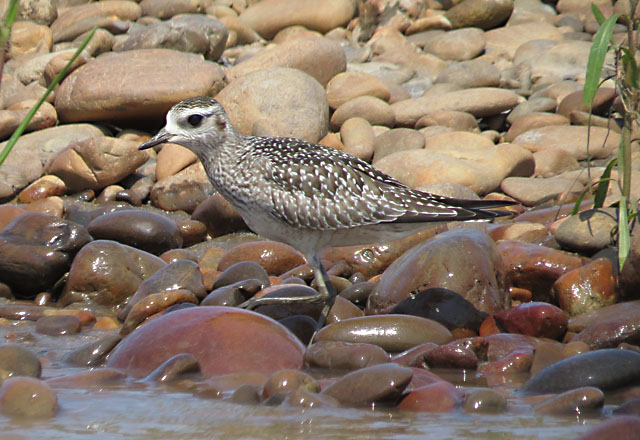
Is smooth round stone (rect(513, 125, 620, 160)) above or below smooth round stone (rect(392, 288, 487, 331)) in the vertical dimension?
below

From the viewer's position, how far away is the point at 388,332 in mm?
5801

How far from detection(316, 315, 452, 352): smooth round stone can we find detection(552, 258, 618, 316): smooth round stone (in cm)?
120

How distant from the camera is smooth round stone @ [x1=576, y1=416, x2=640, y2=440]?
3.49 m

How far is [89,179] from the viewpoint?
39.0ft

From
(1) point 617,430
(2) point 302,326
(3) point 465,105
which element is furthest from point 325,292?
(3) point 465,105

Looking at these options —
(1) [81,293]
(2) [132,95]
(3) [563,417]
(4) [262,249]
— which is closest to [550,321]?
(3) [563,417]

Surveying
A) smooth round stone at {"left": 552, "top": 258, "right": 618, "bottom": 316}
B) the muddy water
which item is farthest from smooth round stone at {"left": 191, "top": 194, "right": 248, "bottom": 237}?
the muddy water

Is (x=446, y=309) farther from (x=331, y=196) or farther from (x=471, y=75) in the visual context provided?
(x=471, y=75)

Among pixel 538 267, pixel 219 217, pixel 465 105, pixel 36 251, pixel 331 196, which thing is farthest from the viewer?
pixel 465 105

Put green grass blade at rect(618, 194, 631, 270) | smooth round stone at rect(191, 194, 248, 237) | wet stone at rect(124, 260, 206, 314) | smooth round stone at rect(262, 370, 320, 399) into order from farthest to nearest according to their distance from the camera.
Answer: smooth round stone at rect(191, 194, 248, 237)
wet stone at rect(124, 260, 206, 314)
green grass blade at rect(618, 194, 631, 270)
smooth round stone at rect(262, 370, 320, 399)

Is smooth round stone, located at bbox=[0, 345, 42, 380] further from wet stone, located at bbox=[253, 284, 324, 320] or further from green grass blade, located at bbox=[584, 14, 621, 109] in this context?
green grass blade, located at bbox=[584, 14, 621, 109]

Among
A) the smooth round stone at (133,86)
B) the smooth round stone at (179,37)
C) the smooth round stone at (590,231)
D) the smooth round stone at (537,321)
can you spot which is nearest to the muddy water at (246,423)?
the smooth round stone at (537,321)

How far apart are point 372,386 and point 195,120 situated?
10.5ft

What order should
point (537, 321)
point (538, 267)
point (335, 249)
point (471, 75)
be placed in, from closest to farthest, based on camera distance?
point (537, 321) → point (538, 267) → point (335, 249) → point (471, 75)
